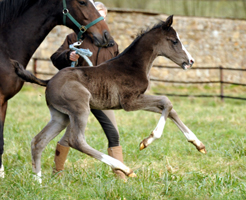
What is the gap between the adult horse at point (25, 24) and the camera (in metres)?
3.69

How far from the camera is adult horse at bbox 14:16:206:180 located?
10.8ft

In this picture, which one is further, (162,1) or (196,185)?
(162,1)

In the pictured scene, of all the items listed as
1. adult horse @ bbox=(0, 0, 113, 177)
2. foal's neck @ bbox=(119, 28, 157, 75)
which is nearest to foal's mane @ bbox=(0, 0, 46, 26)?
adult horse @ bbox=(0, 0, 113, 177)

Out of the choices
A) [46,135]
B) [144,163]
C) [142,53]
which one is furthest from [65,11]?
[144,163]

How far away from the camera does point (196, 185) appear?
352 cm

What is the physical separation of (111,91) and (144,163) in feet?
5.02

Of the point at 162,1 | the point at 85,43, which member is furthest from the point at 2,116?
the point at 162,1

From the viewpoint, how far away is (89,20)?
3.64 m

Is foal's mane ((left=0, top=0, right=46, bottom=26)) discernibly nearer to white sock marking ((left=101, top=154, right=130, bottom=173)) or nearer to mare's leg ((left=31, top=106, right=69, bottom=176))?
mare's leg ((left=31, top=106, right=69, bottom=176))

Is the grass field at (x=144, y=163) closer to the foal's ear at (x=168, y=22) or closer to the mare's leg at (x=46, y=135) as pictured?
the mare's leg at (x=46, y=135)

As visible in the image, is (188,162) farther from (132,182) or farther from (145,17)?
(145,17)

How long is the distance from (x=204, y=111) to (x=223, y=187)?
5.63 meters

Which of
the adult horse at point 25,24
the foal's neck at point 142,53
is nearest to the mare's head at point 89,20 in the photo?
the adult horse at point 25,24

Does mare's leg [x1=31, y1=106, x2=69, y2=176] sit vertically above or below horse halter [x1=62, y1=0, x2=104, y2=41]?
below
